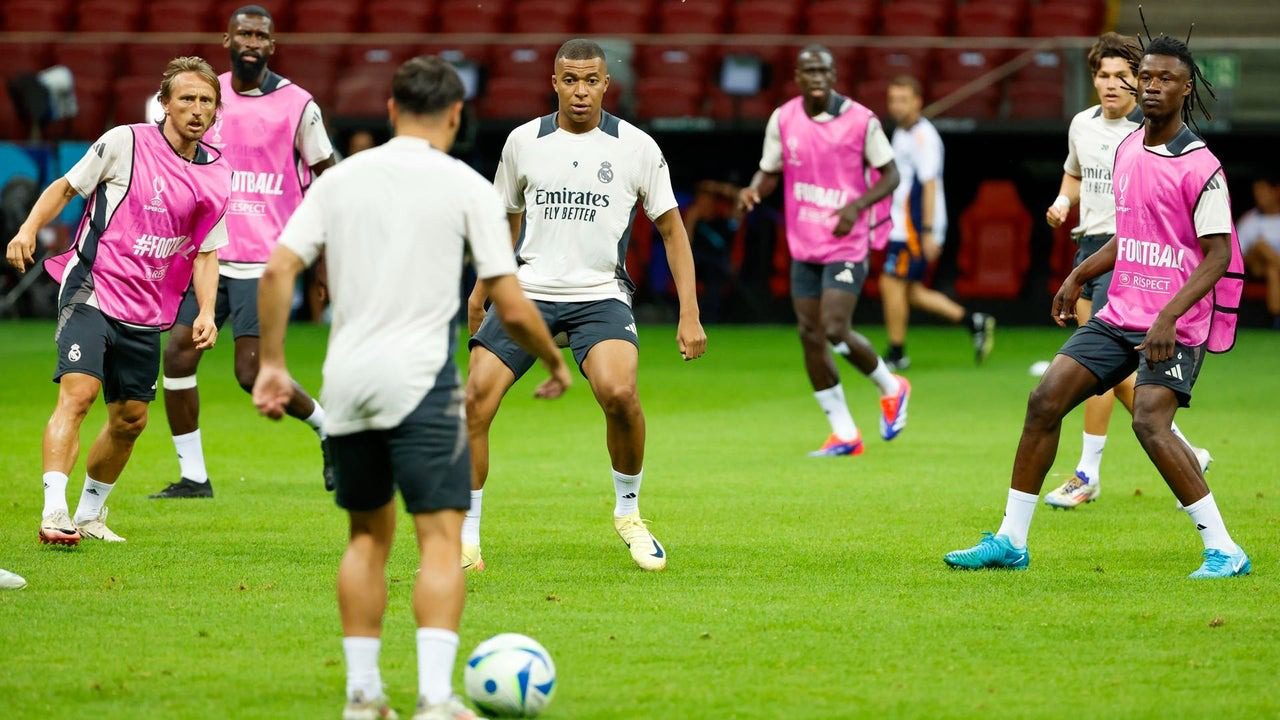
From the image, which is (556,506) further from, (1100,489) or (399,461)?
(399,461)

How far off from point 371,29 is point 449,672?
21172 mm

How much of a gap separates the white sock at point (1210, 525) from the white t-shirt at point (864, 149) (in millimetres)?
4947

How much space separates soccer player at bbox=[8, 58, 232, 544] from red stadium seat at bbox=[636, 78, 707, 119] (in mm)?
14159

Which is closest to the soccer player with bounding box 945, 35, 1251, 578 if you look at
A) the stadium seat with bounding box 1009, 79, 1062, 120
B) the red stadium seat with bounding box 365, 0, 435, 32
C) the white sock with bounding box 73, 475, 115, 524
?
the white sock with bounding box 73, 475, 115, 524

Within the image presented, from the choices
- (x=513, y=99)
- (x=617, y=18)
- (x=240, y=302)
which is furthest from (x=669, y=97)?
(x=240, y=302)

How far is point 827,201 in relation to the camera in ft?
41.3

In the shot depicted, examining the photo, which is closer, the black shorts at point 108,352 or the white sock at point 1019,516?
the white sock at point 1019,516

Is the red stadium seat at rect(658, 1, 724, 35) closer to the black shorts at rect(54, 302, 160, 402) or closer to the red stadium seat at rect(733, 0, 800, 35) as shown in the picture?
the red stadium seat at rect(733, 0, 800, 35)

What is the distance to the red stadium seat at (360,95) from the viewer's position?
22.8 metres

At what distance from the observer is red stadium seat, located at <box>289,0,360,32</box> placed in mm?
25250

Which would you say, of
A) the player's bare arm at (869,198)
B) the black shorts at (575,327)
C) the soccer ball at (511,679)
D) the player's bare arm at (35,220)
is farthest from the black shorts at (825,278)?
the soccer ball at (511,679)

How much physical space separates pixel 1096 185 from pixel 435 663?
647 cm

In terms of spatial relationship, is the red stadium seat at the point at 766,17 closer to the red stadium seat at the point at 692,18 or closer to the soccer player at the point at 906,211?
the red stadium seat at the point at 692,18

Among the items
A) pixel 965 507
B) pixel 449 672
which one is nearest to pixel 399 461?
pixel 449 672
